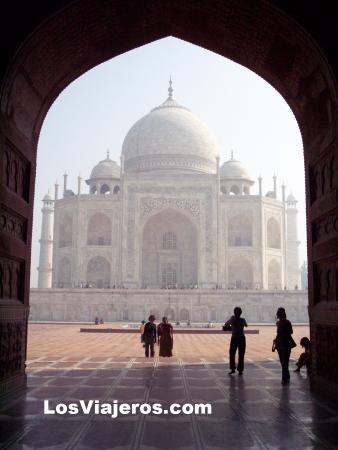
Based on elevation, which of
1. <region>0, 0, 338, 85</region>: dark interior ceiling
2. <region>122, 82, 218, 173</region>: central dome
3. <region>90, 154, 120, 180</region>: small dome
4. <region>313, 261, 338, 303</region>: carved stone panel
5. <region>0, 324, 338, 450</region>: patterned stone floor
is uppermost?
<region>122, 82, 218, 173</region>: central dome

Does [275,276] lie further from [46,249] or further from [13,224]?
[13,224]

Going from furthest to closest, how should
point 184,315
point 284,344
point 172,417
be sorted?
point 184,315 → point 284,344 → point 172,417

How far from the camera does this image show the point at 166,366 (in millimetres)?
8922

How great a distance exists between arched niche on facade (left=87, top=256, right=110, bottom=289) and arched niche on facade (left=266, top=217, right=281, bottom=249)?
11.9 m

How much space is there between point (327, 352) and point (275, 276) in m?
33.3

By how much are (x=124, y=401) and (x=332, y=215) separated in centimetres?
299

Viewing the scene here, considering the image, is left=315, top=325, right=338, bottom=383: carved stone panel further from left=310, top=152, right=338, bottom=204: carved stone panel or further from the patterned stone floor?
left=310, top=152, right=338, bottom=204: carved stone panel

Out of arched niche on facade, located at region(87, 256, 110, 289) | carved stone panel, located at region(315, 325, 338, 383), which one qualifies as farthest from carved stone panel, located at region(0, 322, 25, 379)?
arched niche on facade, located at region(87, 256, 110, 289)

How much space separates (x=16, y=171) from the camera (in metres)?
6.24

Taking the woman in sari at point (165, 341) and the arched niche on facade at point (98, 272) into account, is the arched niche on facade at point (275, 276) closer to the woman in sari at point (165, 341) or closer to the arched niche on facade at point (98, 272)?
the arched niche on facade at point (98, 272)

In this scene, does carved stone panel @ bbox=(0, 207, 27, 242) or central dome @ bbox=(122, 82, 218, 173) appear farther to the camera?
central dome @ bbox=(122, 82, 218, 173)

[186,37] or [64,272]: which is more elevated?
[186,37]

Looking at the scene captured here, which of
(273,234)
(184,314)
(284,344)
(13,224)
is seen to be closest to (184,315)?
(184,314)

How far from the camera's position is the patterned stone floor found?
3961 mm
